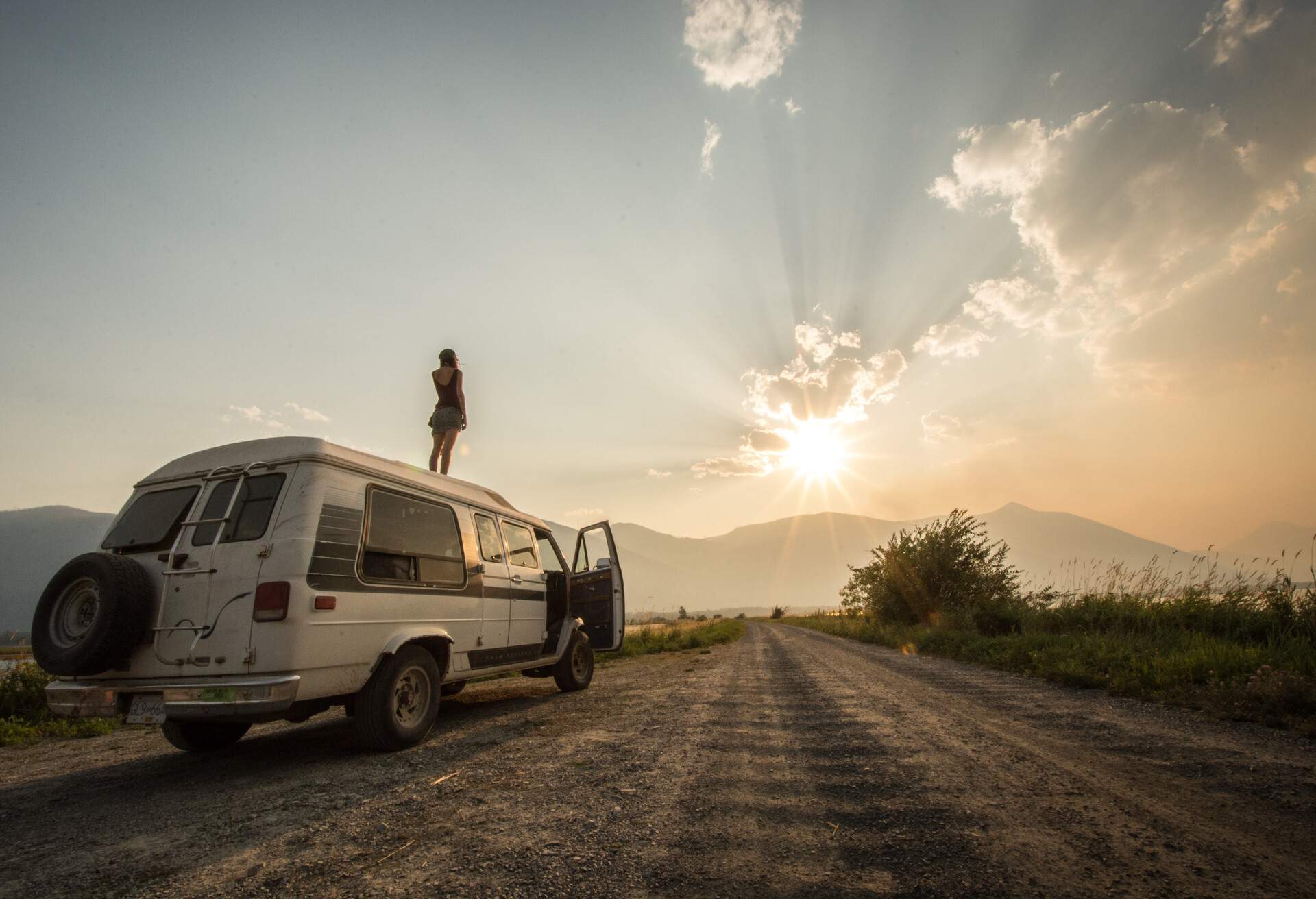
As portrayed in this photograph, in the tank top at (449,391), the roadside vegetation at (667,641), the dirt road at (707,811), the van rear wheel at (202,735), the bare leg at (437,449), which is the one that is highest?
the tank top at (449,391)

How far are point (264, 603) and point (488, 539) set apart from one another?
282 centimetres

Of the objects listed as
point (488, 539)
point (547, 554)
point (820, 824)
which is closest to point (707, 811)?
point (820, 824)

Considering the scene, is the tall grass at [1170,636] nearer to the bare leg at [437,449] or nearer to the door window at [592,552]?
the door window at [592,552]

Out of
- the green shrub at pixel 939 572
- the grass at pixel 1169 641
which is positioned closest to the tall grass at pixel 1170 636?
the grass at pixel 1169 641

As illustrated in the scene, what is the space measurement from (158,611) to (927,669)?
408 inches

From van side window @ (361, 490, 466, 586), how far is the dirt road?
1510mm

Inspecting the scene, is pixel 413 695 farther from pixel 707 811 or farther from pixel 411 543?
pixel 707 811

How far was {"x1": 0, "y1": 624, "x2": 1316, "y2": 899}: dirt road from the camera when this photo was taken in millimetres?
2342

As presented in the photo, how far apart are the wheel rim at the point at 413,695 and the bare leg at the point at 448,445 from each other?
14.7 feet

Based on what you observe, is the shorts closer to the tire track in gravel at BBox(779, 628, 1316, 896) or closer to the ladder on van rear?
the ladder on van rear

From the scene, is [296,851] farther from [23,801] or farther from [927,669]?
[927,669]

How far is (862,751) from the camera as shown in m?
4.14

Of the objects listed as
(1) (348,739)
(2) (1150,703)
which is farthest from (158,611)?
(2) (1150,703)

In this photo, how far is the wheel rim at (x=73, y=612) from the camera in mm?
4523
